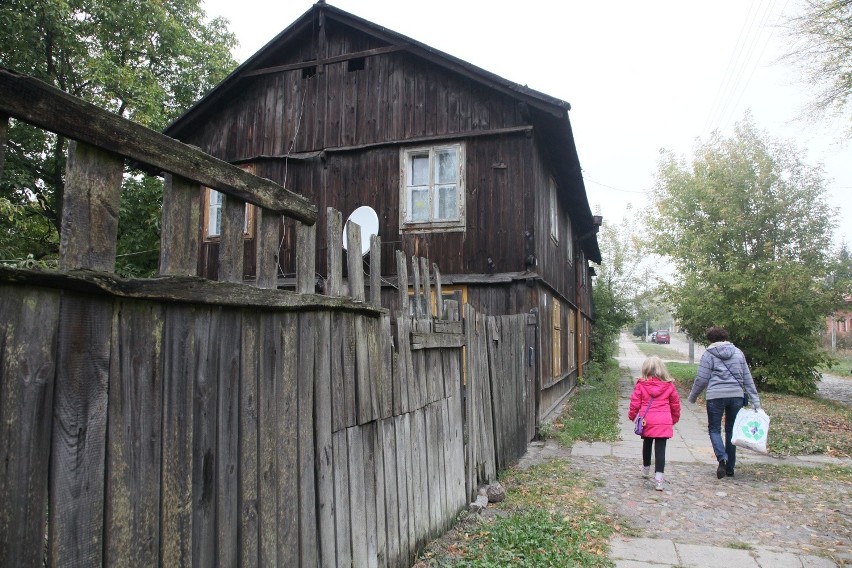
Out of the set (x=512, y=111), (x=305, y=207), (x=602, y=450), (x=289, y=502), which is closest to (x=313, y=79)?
(x=512, y=111)

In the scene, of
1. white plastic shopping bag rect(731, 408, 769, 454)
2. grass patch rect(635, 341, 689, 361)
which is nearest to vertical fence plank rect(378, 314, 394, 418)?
white plastic shopping bag rect(731, 408, 769, 454)

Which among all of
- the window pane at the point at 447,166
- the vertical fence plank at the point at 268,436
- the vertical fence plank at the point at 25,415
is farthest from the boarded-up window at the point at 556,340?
the vertical fence plank at the point at 25,415

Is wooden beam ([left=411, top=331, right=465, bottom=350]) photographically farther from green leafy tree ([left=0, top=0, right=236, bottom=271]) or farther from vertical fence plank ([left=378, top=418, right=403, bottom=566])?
green leafy tree ([left=0, top=0, right=236, bottom=271])

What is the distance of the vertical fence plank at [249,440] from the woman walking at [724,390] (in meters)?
5.99

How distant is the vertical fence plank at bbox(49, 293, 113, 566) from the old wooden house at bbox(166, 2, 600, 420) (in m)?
7.36

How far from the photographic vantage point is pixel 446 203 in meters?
10.6

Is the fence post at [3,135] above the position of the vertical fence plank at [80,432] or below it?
above

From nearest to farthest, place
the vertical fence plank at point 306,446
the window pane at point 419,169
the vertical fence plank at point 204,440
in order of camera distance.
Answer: the vertical fence plank at point 204,440
the vertical fence plank at point 306,446
the window pane at point 419,169

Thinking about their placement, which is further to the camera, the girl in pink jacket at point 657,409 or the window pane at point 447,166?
the window pane at point 447,166

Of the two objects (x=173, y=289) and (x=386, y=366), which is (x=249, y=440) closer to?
(x=173, y=289)

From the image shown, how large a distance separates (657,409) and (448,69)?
24.0 ft

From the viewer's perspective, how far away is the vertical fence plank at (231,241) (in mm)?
2293

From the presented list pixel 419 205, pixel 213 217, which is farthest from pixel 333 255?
pixel 213 217

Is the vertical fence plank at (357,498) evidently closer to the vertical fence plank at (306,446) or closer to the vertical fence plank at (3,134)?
the vertical fence plank at (306,446)
